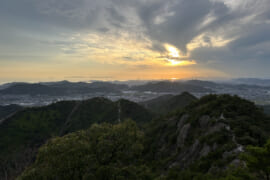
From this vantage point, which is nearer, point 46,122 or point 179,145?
point 179,145

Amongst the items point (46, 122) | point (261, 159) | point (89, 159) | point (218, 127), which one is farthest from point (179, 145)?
point (46, 122)

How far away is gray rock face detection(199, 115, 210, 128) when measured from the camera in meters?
31.4

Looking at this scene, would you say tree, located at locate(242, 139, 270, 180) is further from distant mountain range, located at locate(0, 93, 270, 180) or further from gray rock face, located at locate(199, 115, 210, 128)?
gray rock face, located at locate(199, 115, 210, 128)

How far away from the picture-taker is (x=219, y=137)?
22.5 meters

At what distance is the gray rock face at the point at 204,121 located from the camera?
103 feet

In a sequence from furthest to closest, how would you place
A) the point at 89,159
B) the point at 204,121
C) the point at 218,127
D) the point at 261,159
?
the point at 204,121 → the point at 218,127 → the point at 89,159 → the point at 261,159

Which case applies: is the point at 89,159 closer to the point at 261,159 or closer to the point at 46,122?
the point at 261,159

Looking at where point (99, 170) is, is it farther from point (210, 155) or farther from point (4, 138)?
point (4, 138)

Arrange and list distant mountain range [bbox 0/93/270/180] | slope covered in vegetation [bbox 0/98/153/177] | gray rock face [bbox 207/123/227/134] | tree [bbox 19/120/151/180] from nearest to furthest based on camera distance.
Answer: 1. tree [bbox 19/120/151/180]
2. distant mountain range [bbox 0/93/270/180]
3. gray rock face [bbox 207/123/227/134]
4. slope covered in vegetation [bbox 0/98/153/177]

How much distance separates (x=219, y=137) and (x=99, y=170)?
17.7m

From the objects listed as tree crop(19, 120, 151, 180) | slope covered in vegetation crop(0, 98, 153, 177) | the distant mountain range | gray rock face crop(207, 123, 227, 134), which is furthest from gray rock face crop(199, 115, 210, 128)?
slope covered in vegetation crop(0, 98, 153, 177)

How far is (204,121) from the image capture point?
32344 mm

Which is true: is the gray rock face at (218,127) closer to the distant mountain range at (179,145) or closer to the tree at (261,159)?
the distant mountain range at (179,145)

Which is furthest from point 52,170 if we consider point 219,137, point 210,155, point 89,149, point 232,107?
point 232,107
